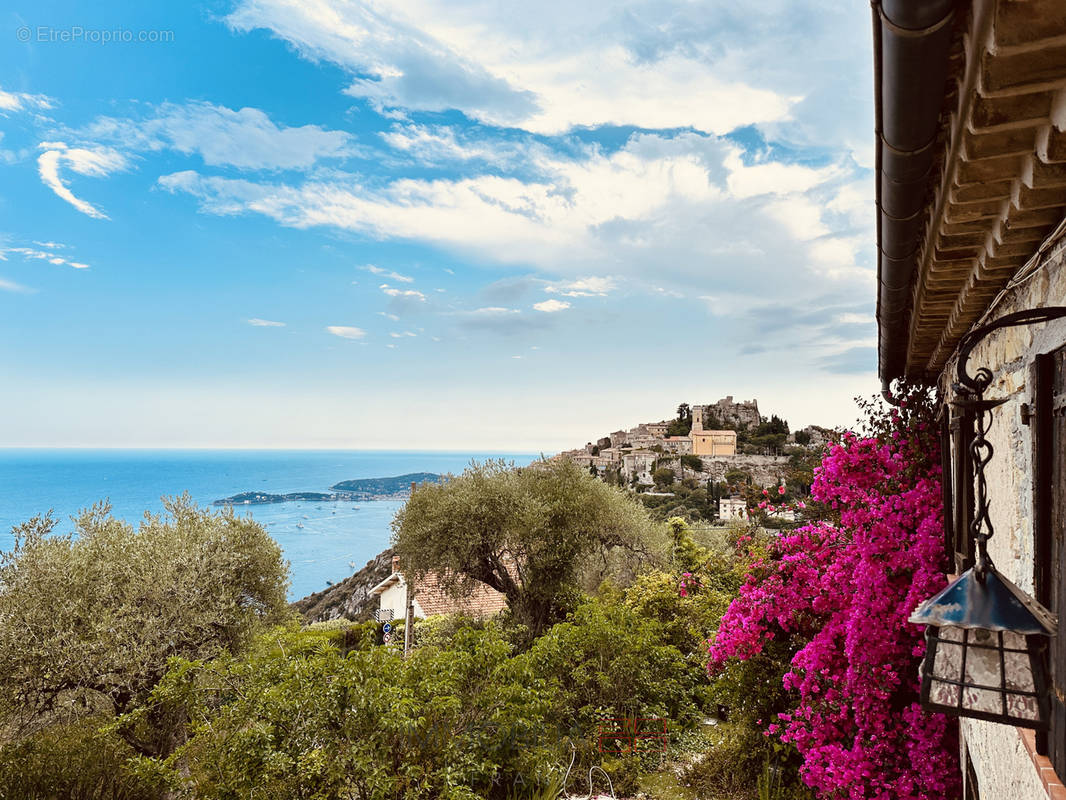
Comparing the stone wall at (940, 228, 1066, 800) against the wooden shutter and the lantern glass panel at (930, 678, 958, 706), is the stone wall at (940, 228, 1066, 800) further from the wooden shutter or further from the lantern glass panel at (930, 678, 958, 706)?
the lantern glass panel at (930, 678, 958, 706)

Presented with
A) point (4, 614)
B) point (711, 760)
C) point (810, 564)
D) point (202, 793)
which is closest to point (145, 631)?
point (4, 614)

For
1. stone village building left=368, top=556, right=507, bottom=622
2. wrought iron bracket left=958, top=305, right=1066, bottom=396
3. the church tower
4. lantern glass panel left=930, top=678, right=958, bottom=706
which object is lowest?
stone village building left=368, top=556, right=507, bottom=622

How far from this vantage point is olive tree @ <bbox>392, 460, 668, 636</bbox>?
1391 cm

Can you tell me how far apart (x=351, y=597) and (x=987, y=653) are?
34.3 meters

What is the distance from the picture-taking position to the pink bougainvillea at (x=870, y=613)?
14.0ft

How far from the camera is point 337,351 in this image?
37.4 metres

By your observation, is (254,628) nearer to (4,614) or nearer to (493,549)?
(4,614)

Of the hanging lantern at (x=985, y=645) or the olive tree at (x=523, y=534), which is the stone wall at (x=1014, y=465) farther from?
the olive tree at (x=523, y=534)

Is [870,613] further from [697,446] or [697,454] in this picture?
[697,446]

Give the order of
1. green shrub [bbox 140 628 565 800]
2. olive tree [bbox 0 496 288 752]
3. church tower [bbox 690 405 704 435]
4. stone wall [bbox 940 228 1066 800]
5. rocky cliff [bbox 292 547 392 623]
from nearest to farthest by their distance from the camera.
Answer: stone wall [bbox 940 228 1066 800], green shrub [bbox 140 628 565 800], olive tree [bbox 0 496 288 752], rocky cliff [bbox 292 547 392 623], church tower [bbox 690 405 704 435]

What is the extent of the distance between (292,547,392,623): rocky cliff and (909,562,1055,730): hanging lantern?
27.1m

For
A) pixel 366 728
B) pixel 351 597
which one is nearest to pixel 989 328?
pixel 366 728

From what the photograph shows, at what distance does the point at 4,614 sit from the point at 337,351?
98.9ft

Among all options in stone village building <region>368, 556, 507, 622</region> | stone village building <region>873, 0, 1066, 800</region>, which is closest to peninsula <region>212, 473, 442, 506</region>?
stone village building <region>368, 556, 507, 622</region>
